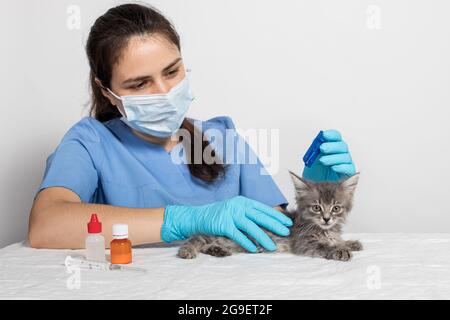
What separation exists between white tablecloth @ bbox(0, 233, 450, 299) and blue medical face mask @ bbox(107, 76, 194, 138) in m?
0.55

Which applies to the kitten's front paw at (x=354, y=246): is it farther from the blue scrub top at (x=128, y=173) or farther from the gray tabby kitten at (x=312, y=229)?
the blue scrub top at (x=128, y=173)

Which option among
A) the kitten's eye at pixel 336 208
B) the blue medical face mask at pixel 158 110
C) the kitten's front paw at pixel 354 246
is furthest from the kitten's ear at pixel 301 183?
the blue medical face mask at pixel 158 110

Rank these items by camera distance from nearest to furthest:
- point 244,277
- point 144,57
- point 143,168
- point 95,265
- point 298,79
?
point 244,277, point 95,265, point 144,57, point 143,168, point 298,79

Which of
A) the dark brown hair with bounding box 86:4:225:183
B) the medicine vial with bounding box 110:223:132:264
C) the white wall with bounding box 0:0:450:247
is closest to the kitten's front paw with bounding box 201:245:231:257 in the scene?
the medicine vial with bounding box 110:223:132:264

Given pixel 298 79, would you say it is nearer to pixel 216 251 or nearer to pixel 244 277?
pixel 216 251

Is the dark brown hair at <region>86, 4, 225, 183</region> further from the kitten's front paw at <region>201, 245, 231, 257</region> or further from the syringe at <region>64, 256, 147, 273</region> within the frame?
the syringe at <region>64, 256, 147, 273</region>

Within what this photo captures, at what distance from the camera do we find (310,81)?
8.66ft

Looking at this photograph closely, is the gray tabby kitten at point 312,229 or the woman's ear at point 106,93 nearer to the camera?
the gray tabby kitten at point 312,229

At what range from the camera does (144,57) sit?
75.3 inches

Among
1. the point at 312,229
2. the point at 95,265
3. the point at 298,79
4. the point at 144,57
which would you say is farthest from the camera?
the point at 298,79

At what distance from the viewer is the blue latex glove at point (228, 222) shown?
1.65 m

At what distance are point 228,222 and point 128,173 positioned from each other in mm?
599

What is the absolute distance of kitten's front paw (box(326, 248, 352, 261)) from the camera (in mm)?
1525

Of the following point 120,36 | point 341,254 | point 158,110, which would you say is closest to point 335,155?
point 341,254
